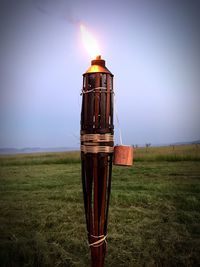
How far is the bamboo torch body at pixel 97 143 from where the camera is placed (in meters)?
1.47

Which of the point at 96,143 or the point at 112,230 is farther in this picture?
the point at 112,230

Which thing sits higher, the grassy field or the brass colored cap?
the brass colored cap

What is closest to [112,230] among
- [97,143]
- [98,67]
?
[97,143]

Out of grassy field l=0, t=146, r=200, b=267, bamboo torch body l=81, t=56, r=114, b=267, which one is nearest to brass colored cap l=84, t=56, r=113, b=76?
bamboo torch body l=81, t=56, r=114, b=267

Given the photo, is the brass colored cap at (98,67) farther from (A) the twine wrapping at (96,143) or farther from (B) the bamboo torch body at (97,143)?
(A) the twine wrapping at (96,143)

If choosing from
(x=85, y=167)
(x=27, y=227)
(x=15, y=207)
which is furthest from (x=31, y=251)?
(x=15, y=207)

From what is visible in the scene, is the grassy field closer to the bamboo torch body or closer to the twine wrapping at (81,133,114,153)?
the bamboo torch body

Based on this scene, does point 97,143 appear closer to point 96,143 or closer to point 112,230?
point 96,143

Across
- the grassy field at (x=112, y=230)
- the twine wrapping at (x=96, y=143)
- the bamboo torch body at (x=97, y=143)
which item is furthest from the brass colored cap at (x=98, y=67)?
the grassy field at (x=112, y=230)

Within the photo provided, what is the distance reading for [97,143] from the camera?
147 centimetres

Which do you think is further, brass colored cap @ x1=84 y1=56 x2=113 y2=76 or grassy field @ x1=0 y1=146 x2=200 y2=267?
grassy field @ x1=0 y1=146 x2=200 y2=267

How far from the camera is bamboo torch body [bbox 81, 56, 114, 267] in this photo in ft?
4.84

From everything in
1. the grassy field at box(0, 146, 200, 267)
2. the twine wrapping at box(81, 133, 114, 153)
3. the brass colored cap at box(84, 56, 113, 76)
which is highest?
the brass colored cap at box(84, 56, 113, 76)

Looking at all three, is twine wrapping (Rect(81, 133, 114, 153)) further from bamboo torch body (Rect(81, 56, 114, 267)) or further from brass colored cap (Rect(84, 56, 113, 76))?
brass colored cap (Rect(84, 56, 113, 76))
